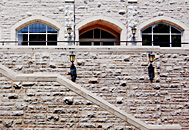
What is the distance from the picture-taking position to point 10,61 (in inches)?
303

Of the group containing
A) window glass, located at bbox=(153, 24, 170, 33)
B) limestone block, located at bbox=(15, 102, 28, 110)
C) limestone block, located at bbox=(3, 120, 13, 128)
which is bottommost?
limestone block, located at bbox=(3, 120, 13, 128)

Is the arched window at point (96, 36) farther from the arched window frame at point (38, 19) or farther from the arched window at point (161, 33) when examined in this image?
the arched window at point (161, 33)

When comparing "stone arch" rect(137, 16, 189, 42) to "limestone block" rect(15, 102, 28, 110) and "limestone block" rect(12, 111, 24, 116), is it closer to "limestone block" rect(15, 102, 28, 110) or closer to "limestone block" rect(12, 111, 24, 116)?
"limestone block" rect(15, 102, 28, 110)

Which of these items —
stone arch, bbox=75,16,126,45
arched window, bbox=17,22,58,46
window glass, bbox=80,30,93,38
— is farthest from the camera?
window glass, bbox=80,30,93,38

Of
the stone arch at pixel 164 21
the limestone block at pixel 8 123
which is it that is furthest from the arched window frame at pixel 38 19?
the limestone block at pixel 8 123

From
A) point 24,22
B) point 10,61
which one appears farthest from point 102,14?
point 10,61

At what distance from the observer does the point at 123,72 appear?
7633 millimetres

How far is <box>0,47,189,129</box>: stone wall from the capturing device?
24.5 feet

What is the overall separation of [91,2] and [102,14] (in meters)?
1.03

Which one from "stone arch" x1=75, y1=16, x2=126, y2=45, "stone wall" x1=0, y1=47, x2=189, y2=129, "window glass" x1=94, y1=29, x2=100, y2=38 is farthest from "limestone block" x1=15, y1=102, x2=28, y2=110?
"window glass" x1=94, y1=29, x2=100, y2=38

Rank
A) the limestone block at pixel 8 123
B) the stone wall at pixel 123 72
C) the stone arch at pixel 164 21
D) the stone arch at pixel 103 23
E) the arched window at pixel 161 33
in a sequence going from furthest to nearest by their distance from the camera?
the arched window at pixel 161 33
the stone arch at pixel 164 21
the stone arch at pixel 103 23
the stone wall at pixel 123 72
the limestone block at pixel 8 123

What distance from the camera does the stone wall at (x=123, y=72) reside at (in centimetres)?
748

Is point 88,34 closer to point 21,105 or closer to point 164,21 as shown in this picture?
point 164,21

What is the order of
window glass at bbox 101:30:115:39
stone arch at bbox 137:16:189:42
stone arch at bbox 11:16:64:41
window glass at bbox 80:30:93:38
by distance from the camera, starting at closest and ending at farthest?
stone arch at bbox 11:16:64:41
stone arch at bbox 137:16:189:42
window glass at bbox 80:30:93:38
window glass at bbox 101:30:115:39
